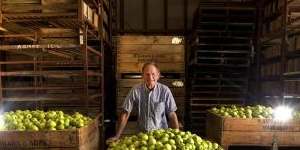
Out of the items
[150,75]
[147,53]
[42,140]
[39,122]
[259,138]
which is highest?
[147,53]

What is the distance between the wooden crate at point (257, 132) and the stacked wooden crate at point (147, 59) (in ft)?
7.76

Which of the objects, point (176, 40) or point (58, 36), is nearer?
point (58, 36)

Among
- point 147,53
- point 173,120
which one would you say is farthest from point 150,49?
point 173,120

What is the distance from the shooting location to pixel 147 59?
7.29 m

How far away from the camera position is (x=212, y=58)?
743 cm

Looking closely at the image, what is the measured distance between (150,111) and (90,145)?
3.16ft

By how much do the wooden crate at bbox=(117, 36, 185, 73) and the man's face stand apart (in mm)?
2532

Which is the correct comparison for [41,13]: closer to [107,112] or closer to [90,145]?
[90,145]

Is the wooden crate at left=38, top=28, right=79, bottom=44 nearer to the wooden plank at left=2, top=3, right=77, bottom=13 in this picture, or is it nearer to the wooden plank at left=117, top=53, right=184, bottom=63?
the wooden plank at left=2, top=3, right=77, bottom=13

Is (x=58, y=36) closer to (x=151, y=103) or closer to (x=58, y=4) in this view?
(x=58, y=4)

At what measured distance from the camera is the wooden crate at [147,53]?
730cm

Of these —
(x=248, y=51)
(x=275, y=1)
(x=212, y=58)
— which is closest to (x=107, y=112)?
(x=212, y=58)

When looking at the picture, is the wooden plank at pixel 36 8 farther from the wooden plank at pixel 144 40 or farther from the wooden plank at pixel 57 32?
the wooden plank at pixel 144 40

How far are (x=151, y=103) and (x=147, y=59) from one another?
251cm
